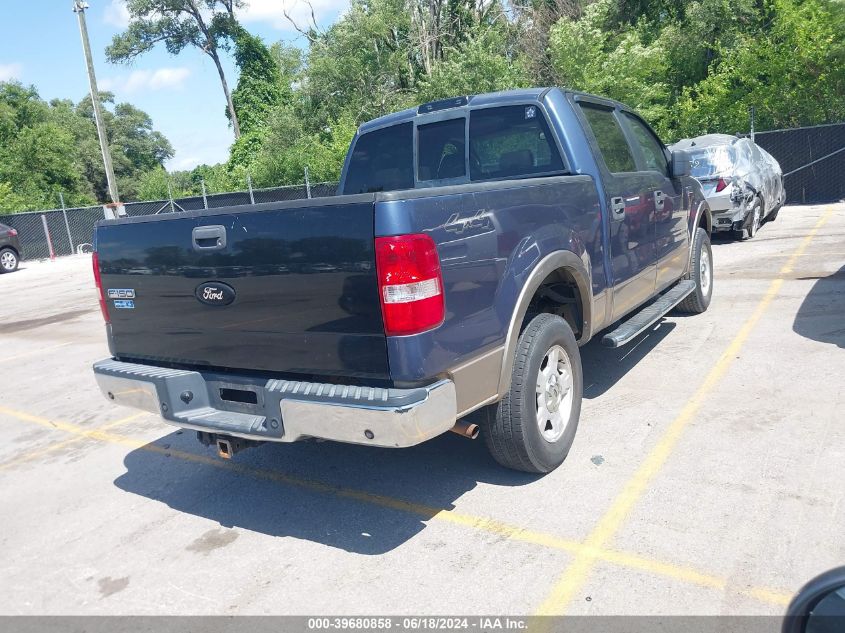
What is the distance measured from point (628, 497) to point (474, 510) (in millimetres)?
799

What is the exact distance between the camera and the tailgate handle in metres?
3.39

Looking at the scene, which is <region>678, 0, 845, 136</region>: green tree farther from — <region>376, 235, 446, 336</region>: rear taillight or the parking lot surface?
<region>376, 235, 446, 336</region>: rear taillight

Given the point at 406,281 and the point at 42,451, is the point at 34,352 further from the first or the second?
the point at 406,281

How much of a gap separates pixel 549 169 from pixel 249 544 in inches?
116

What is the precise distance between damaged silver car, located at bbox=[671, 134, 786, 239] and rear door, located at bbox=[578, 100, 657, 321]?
21.1ft

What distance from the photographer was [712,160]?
11.5 m

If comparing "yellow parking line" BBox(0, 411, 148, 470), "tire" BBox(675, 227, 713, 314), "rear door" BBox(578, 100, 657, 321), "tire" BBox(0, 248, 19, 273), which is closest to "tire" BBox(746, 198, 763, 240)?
"tire" BBox(675, 227, 713, 314)

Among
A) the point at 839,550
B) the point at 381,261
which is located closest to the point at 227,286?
the point at 381,261

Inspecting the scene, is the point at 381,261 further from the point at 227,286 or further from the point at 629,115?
the point at 629,115

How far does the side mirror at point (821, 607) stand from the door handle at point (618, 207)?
3.44 metres

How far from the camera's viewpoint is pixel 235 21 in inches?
1645

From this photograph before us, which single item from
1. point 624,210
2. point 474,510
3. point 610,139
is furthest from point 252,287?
point 610,139

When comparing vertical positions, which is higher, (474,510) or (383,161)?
(383,161)

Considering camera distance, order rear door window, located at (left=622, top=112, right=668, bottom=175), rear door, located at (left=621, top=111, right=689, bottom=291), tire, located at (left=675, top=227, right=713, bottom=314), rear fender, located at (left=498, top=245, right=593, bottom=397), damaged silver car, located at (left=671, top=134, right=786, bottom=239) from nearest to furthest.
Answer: rear fender, located at (left=498, top=245, right=593, bottom=397) → rear door, located at (left=621, top=111, right=689, bottom=291) → rear door window, located at (left=622, top=112, right=668, bottom=175) → tire, located at (left=675, top=227, right=713, bottom=314) → damaged silver car, located at (left=671, top=134, right=786, bottom=239)
